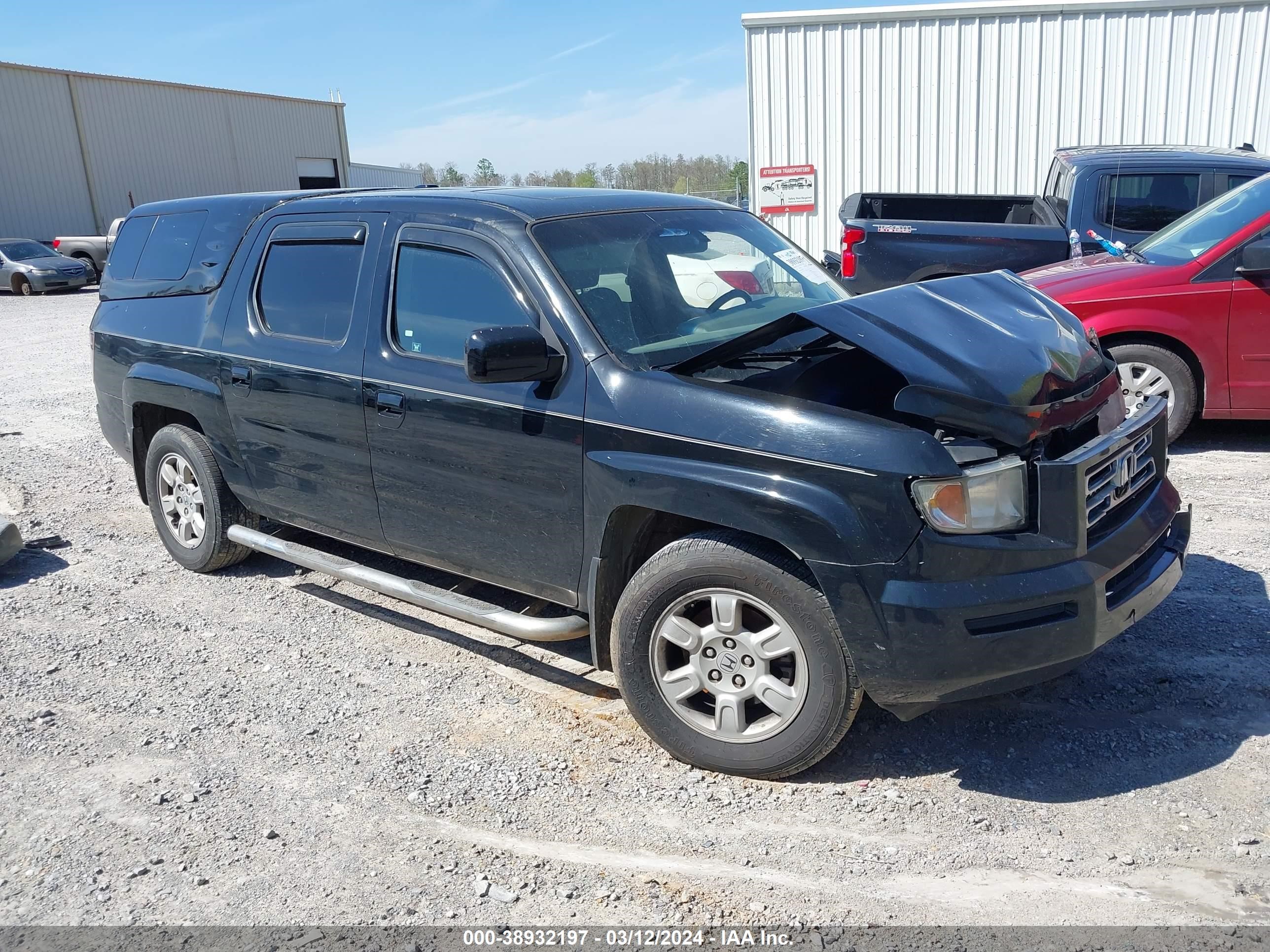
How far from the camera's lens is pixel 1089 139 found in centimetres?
1314

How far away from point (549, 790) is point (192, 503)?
3.11 meters

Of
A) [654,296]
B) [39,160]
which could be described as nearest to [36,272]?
[39,160]

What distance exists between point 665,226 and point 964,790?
2.49m

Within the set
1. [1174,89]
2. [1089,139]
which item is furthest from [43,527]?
[1174,89]

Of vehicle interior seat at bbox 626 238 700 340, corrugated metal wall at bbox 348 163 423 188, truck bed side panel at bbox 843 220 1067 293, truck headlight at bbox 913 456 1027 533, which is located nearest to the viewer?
truck headlight at bbox 913 456 1027 533

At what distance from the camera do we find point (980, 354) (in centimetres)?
331

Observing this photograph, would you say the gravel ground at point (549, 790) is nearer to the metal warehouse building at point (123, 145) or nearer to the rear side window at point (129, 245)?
the rear side window at point (129, 245)

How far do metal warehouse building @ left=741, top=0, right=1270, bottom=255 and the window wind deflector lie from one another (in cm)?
1008

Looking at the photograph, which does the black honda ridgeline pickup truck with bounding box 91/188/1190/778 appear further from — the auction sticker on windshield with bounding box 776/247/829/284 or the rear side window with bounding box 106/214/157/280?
the rear side window with bounding box 106/214/157/280

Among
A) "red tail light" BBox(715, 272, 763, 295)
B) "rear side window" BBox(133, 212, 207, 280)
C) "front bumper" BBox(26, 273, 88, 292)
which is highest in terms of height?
"rear side window" BBox(133, 212, 207, 280)

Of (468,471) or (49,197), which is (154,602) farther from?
(49,197)

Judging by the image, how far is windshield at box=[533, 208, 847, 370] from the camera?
379 cm

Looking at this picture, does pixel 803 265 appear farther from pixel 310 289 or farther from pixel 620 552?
pixel 310 289

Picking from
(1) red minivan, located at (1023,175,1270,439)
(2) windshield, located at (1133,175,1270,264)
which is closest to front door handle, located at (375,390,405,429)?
(1) red minivan, located at (1023,175,1270,439)
